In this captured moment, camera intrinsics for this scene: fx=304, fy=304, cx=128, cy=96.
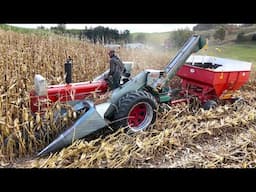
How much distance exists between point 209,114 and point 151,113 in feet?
3.67

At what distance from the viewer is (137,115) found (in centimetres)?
477

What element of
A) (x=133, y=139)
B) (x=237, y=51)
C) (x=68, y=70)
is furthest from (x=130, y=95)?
(x=237, y=51)

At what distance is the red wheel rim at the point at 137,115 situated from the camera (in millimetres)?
4688

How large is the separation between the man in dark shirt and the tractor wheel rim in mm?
495

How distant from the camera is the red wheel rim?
469cm

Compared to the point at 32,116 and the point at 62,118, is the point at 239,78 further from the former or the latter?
the point at 32,116

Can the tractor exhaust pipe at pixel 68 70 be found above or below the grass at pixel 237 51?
below

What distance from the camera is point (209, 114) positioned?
Answer: 523 cm

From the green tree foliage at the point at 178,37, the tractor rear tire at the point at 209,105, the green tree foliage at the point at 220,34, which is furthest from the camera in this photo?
the green tree foliage at the point at 178,37

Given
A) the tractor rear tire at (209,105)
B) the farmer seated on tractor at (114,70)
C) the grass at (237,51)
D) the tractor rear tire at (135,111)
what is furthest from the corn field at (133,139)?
the grass at (237,51)

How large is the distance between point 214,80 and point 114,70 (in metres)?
2.16

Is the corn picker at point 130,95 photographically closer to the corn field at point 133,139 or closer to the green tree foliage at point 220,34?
the corn field at point 133,139

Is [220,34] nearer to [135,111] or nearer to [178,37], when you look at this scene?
[178,37]

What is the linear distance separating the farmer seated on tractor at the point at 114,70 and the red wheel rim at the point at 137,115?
480mm
